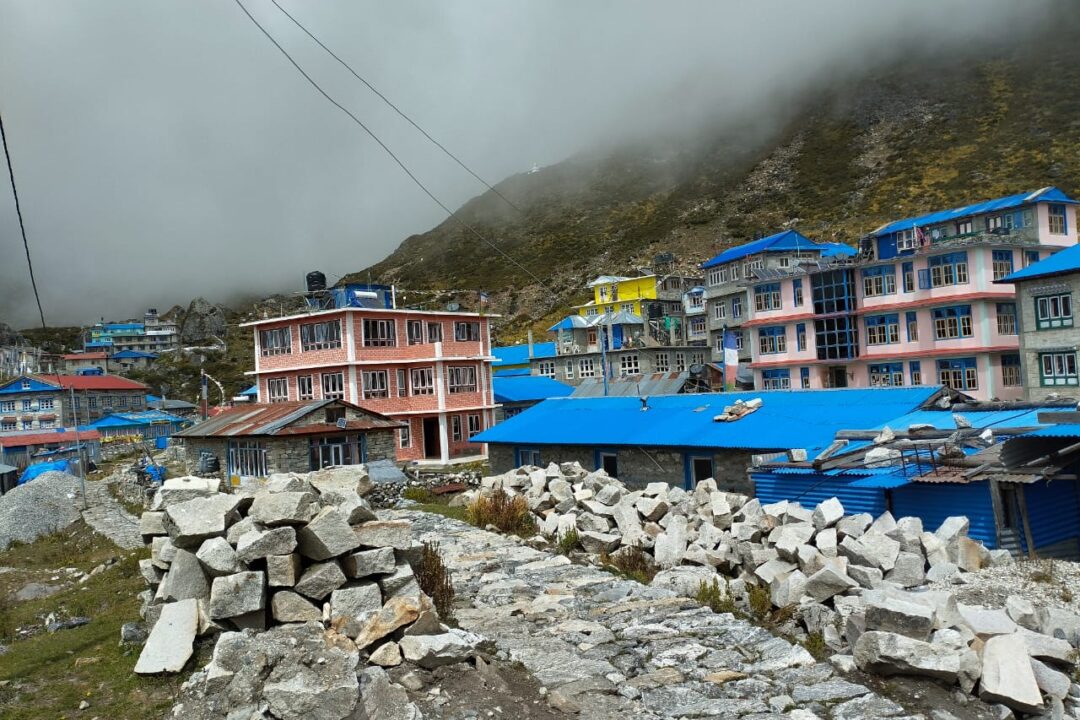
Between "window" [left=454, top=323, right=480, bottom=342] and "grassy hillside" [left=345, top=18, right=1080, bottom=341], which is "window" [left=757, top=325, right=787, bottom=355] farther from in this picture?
"grassy hillside" [left=345, top=18, right=1080, bottom=341]

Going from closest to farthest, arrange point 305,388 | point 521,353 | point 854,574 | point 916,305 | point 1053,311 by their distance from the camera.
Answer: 1. point 854,574
2. point 1053,311
3. point 305,388
4. point 916,305
5. point 521,353

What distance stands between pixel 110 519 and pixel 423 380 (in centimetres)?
2121

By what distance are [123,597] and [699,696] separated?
10230 mm

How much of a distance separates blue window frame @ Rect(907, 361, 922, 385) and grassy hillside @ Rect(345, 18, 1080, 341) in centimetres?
4664

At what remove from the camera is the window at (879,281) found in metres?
51.4

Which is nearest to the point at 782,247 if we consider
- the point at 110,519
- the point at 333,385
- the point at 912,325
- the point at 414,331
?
the point at 912,325

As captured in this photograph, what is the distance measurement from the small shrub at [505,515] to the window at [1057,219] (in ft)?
157

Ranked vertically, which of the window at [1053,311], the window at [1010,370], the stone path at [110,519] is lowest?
the stone path at [110,519]

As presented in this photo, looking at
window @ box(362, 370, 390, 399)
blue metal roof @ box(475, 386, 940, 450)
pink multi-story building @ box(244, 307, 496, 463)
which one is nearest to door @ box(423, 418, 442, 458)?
pink multi-story building @ box(244, 307, 496, 463)

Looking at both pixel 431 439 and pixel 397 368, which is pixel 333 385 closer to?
pixel 397 368

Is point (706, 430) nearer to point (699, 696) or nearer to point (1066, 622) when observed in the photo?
point (1066, 622)

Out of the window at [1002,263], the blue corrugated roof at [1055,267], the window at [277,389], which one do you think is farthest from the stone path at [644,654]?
the window at [1002,263]

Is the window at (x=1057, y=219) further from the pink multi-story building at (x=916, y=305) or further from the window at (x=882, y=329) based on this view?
the window at (x=882, y=329)

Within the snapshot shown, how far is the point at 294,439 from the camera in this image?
3088cm
